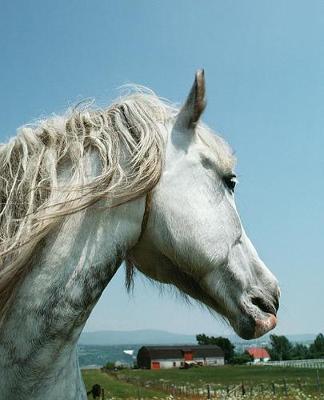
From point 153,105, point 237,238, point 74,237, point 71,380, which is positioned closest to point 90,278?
point 74,237

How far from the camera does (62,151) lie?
2309 mm

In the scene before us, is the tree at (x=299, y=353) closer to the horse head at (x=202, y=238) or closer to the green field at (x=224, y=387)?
the green field at (x=224, y=387)

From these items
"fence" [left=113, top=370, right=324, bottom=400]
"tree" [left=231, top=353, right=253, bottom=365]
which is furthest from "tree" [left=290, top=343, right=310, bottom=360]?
"fence" [left=113, top=370, right=324, bottom=400]

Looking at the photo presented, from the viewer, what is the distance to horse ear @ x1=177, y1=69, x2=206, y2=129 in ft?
7.52

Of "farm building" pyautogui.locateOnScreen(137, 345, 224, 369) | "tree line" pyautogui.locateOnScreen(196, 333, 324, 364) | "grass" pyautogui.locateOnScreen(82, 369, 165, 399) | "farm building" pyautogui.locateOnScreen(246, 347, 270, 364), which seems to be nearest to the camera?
"grass" pyautogui.locateOnScreen(82, 369, 165, 399)

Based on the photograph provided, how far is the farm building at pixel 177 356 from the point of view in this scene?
126062mm

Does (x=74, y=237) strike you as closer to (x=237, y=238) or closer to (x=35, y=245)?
(x=35, y=245)

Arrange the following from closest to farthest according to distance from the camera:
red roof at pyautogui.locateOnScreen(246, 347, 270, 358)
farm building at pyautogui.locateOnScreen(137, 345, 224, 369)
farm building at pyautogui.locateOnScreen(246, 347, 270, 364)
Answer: farm building at pyautogui.locateOnScreen(137, 345, 224, 369), farm building at pyautogui.locateOnScreen(246, 347, 270, 364), red roof at pyautogui.locateOnScreen(246, 347, 270, 358)

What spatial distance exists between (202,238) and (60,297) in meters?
0.63

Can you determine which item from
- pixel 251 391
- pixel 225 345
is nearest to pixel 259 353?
pixel 225 345

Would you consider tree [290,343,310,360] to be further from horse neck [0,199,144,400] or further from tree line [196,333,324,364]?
horse neck [0,199,144,400]

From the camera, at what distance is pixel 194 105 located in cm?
238

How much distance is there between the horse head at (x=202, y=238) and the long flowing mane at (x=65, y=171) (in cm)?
12

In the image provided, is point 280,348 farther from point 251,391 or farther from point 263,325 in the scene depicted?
point 263,325
